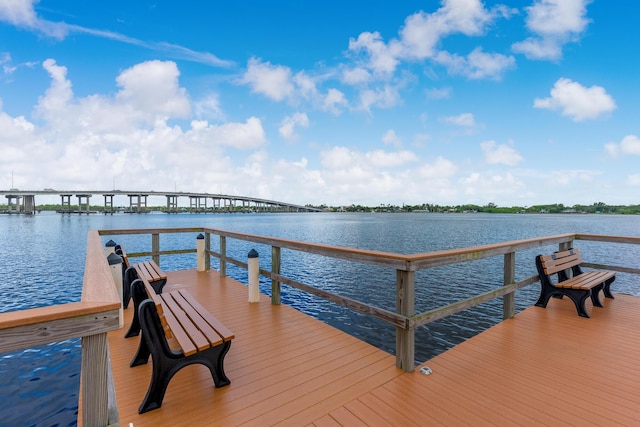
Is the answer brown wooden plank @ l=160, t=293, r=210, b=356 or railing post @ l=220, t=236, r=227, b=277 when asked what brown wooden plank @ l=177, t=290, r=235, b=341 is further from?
railing post @ l=220, t=236, r=227, b=277

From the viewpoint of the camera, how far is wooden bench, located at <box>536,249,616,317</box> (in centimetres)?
468

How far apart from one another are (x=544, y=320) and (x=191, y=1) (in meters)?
22.1

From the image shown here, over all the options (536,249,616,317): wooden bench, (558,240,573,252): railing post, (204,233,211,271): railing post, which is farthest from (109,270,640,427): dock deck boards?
(204,233,211,271): railing post

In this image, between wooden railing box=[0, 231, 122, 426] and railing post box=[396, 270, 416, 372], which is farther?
railing post box=[396, 270, 416, 372]

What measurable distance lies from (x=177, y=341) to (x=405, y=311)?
2296 mm

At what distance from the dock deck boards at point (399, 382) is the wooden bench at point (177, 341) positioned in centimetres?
14

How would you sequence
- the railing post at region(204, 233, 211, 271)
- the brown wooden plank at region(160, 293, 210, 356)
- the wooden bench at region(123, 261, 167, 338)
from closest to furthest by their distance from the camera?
the brown wooden plank at region(160, 293, 210, 356) → the wooden bench at region(123, 261, 167, 338) → the railing post at region(204, 233, 211, 271)

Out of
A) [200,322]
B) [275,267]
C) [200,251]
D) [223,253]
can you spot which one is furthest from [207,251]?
[200,322]

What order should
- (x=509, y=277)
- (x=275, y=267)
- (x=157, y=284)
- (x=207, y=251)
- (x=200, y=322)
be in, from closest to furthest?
(x=200, y=322)
(x=509, y=277)
(x=157, y=284)
(x=275, y=267)
(x=207, y=251)

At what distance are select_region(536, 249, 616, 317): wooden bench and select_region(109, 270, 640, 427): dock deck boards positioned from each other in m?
Answer: 0.52

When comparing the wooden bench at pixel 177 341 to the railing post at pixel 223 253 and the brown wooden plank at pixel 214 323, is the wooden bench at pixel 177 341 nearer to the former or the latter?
the brown wooden plank at pixel 214 323

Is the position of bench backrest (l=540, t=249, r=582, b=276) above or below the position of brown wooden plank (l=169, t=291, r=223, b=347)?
above

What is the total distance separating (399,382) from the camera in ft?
9.45

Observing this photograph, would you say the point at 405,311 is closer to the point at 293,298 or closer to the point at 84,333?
the point at 84,333
